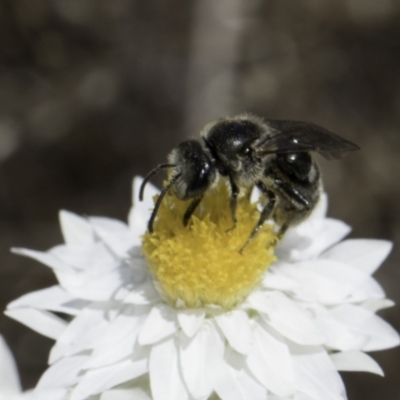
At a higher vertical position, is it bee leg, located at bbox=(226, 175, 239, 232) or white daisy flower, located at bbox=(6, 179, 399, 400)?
bee leg, located at bbox=(226, 175, 239, 232)

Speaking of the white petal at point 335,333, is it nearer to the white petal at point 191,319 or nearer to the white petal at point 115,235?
the white petal at point 191,319

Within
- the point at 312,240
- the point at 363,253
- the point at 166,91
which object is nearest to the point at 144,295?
the point at 312,240

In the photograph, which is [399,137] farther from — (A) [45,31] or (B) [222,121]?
(B) [222,121]

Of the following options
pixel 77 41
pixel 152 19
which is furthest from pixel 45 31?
pixel 152 19

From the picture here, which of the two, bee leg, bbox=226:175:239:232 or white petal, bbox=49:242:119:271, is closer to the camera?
bee leg, bbox=226:175:239:232

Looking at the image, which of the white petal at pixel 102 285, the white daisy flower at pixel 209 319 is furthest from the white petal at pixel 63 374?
the white petal at pixel 102 285

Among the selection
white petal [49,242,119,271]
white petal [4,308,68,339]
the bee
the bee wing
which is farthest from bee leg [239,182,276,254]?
white petal [4,308,68,339]

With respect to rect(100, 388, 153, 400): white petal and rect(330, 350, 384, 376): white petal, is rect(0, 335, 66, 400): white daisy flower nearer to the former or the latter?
rect(100, 388, 153, 400): white petal
